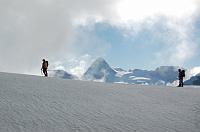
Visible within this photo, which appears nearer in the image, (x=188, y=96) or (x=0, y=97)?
(x=0, y=97)

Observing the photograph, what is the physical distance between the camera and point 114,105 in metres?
17.9

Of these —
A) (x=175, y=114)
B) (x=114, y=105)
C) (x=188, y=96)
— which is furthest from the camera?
(x=188, y=96)

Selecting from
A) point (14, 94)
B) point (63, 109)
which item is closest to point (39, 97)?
point (14, 94)

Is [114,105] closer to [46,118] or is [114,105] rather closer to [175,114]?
[175,114]

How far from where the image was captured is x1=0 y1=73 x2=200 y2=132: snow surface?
1312cm

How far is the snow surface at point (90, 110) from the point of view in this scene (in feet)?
43.1

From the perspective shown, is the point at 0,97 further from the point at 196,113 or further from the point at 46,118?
the point at 196,113

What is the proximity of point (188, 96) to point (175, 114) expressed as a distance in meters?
7.09

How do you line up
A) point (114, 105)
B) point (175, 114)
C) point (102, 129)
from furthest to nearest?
point (114, 105) < point (175, 114) < point (102, 129)

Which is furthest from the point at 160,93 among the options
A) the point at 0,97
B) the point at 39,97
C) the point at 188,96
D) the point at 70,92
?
the point at 0,97

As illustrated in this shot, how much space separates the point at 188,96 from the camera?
23.6 metres

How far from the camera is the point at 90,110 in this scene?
632 inches

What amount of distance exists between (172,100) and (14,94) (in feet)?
26.7

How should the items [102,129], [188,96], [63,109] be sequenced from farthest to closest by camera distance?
[188,96] → [63,109] → [102,129]
